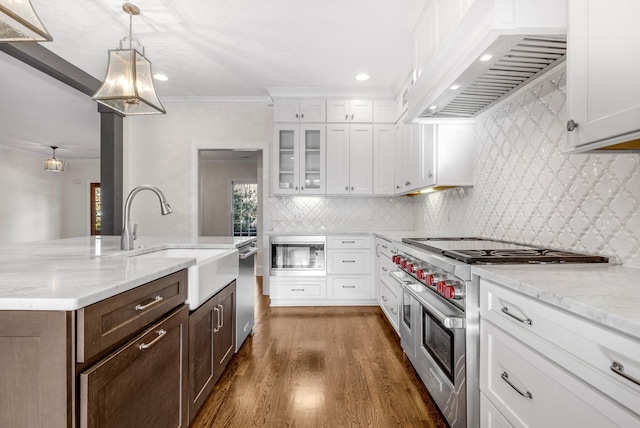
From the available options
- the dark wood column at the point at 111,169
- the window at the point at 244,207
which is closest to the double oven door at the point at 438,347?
the dark wood column at the point at 111,169

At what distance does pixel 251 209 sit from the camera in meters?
8.96

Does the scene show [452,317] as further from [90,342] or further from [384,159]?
[384,159]

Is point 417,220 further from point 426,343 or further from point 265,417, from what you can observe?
point 265,417

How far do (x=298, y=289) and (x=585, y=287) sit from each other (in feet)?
11.0

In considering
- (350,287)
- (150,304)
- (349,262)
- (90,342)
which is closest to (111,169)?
(349,262)

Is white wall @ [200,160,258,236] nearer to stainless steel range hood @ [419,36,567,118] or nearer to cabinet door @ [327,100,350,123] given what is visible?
cabinet door @ [327,100,350,123]

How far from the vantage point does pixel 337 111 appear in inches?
171

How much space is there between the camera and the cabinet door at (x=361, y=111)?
4.35m

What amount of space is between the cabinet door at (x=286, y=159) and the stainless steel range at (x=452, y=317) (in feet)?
7.79

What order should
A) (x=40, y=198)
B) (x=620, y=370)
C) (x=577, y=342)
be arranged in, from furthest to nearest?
(x=40, y=198) → (x=577, y=342) → (x=620, y=370)

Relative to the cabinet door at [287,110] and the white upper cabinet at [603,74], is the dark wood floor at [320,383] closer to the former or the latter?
the white upper cabinet at [603,74]

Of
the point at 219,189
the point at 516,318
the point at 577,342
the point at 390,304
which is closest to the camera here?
the point at 577,342

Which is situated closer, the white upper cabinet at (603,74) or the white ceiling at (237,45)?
the white upper cabinet at (603,74)

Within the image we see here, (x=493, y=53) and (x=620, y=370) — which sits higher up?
(x=493, y=53)
